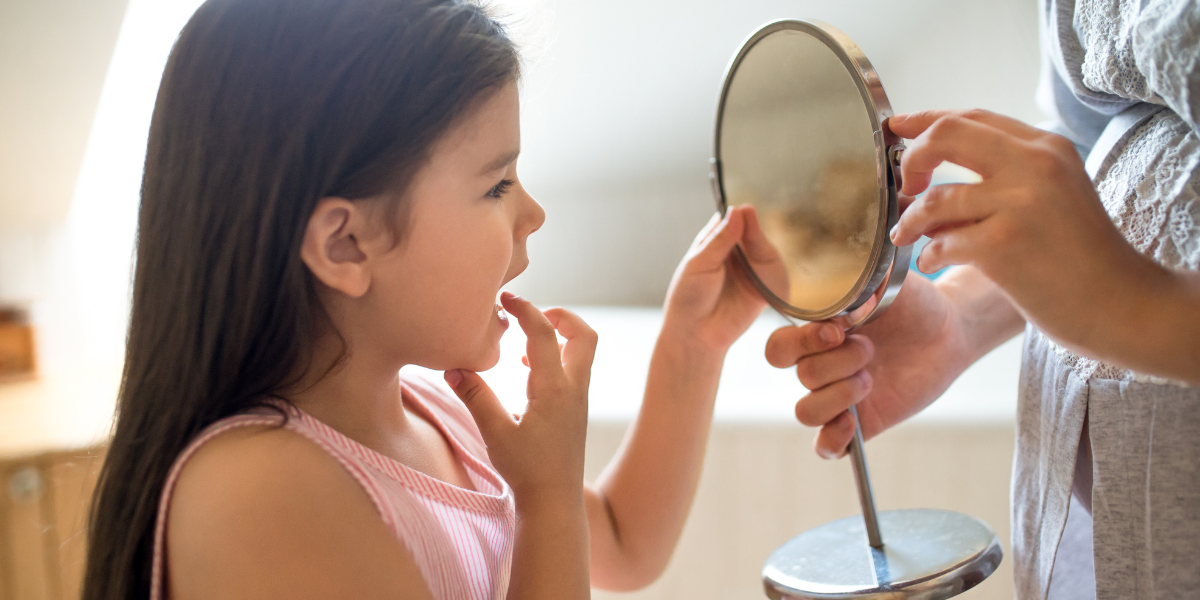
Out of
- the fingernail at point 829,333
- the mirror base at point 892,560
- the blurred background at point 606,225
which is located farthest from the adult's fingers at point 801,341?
the blurred background at point 606,225

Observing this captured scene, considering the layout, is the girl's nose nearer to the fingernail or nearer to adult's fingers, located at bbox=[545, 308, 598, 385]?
adult's fingers, located at bbox=[545, 308, 598, 385]

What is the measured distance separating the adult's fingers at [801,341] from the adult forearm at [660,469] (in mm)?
79

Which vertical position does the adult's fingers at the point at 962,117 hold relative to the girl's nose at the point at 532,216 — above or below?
above

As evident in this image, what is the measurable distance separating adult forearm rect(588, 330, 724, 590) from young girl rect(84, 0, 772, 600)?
0.68 ft

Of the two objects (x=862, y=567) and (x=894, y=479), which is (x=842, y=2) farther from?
(x=862, y=567)

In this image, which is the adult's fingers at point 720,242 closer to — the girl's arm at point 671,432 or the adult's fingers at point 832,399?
the girl's arm at point 671,432

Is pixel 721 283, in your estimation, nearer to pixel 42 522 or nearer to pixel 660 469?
pixel 660 469

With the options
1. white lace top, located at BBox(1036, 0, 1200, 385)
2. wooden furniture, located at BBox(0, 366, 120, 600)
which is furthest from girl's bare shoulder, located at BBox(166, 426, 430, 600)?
wooden furniture, located at BBox(0, 366, 120, 600)

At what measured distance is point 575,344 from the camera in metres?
0.62

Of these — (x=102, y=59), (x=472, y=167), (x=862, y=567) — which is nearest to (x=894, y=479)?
(x=862, y=567)

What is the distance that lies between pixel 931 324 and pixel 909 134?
0.25 m

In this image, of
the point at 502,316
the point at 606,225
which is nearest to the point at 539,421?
→ the point at 502,316

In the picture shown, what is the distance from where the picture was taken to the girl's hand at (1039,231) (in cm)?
45

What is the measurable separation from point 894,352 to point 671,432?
22cm
